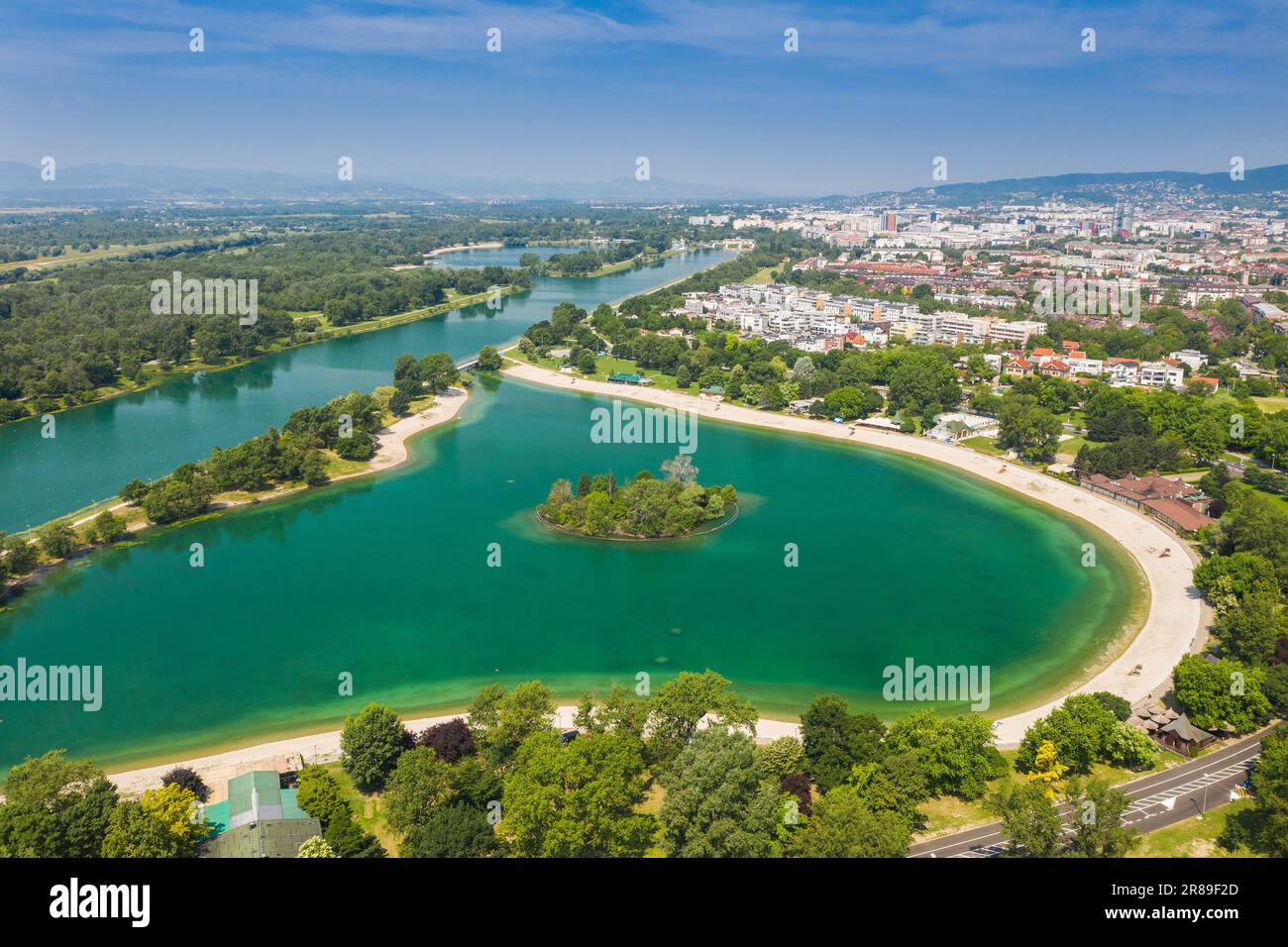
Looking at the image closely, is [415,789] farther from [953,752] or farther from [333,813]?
[953,752]

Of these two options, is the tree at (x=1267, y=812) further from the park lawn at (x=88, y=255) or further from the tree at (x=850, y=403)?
the park lawn at (x=88, y=255)

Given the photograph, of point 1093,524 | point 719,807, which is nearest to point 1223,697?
point 719,807

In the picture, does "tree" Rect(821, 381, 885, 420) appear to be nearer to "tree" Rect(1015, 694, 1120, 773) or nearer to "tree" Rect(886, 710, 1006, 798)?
"tree" Rect(1015, 694, 1120, 773)

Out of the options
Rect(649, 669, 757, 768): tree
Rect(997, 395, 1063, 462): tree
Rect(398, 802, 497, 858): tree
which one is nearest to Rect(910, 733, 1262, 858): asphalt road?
Rect(649, 669, 757, 768): tree

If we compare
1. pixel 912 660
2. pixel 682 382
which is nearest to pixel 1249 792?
pixel 912 660

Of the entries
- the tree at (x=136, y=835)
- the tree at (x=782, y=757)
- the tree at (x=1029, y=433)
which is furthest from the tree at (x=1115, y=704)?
the tree at (x=1029, y=433)

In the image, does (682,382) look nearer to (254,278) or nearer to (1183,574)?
(1183,574)
